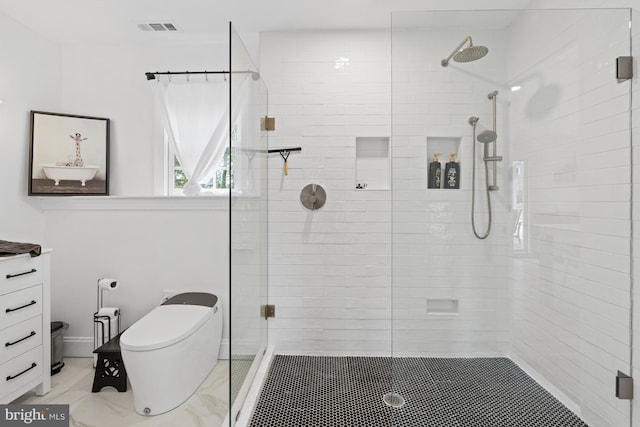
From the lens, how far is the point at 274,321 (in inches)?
108

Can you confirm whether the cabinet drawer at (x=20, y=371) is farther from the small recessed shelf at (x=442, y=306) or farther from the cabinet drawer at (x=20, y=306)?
the small recessed shelf at (x=442, y=306)

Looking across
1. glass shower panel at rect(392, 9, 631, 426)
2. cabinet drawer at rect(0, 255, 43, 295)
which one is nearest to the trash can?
cabinet drawer at rect(0, 255, 43, 295)

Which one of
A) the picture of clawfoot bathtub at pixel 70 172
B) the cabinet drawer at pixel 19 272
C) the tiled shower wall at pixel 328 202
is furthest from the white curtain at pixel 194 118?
the cabinet drawer at pixel 19 272

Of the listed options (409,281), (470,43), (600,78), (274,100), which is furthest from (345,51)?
(409,281)

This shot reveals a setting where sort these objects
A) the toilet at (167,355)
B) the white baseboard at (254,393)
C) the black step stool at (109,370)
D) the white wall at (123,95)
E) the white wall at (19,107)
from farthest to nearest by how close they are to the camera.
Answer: the white wall at (123,95) → the white wall at (19,107) → the black step stool at (109,370) → the toilet at (167,355) → the white baseboard at (254,393)

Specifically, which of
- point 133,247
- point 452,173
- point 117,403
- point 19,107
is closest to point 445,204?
point 452,173

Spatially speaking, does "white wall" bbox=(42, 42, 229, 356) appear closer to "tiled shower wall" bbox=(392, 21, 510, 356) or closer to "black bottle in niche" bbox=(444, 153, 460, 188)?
"tiled shower wall" bbox=(392, 21, 510, 356)

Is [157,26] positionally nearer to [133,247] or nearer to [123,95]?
[123,95]

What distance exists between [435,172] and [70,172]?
2.71 metres

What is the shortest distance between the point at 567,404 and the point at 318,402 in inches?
49.0

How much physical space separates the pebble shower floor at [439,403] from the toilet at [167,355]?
0.48m

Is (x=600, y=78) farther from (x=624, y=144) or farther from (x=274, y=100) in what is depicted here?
(x=274, y=100)

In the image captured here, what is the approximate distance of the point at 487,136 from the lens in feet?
5.48

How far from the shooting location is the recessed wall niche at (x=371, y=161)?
2.74 m
